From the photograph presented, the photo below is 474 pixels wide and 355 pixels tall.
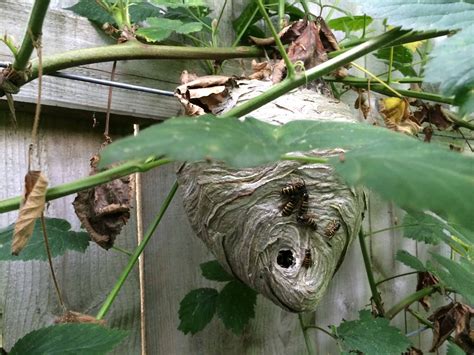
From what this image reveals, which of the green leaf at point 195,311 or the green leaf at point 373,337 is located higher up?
the green leaf at point 195,311

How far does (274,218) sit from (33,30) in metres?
0.38

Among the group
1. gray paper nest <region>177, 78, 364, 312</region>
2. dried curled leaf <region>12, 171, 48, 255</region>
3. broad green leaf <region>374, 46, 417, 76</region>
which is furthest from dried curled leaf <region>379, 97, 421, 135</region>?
dried curled leaf <region>12, 171, 48, 255</region>

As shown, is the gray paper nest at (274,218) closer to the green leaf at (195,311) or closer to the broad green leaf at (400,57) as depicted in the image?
the green leaf at (195,311)

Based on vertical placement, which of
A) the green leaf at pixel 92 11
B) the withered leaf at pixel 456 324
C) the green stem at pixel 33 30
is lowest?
the withered leaf at pixel 456 324

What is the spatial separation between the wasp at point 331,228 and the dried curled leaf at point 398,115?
1.24ft

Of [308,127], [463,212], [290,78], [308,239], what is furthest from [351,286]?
[463,212]

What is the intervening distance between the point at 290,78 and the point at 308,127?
176 millimetres

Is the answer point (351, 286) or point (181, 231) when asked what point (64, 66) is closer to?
point (181, 231)

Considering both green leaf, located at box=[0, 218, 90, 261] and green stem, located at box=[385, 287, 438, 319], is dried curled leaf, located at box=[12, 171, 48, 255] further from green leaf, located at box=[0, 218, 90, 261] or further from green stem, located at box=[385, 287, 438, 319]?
green stem, located at box=[385, 287, 438, 319]

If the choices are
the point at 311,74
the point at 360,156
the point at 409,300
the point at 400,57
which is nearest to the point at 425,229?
the point at 409,300

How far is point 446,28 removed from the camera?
48cm

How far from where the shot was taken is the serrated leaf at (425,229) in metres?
1.01

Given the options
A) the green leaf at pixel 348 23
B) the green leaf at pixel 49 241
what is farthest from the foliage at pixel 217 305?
the green leaf at pixel 348 23

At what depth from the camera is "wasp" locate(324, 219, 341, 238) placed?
67cm
